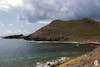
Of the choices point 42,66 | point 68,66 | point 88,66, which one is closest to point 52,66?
point 42,66

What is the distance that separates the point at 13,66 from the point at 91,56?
28169 mm

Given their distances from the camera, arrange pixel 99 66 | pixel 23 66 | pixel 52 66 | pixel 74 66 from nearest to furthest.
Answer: pixel 99 66 < pixel 74 66 < pixel 52 66 < pixel 23 66

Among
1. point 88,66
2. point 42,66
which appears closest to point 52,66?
point 42,66

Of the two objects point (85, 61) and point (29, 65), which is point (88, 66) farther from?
point (29, 65)

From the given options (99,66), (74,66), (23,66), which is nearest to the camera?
(99,66)

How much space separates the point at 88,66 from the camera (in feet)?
120

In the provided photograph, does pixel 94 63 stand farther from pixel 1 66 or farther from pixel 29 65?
pixel 1 66

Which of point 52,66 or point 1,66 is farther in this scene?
point 1,66

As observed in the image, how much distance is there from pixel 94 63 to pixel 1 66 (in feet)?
108

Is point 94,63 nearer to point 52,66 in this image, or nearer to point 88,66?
point 88,66

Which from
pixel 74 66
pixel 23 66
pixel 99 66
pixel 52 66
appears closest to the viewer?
pixel 99 66

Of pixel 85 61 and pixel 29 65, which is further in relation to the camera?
pixel 29 65

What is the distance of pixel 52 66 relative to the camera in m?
54.3

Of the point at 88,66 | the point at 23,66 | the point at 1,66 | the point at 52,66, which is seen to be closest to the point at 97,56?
the point at 88,66
